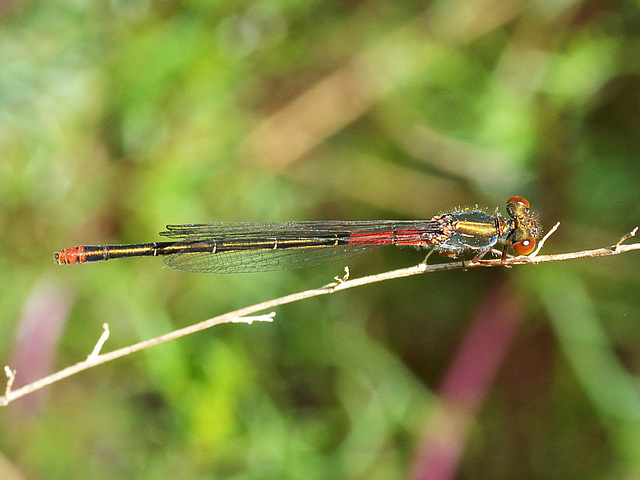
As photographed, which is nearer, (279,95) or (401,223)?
(401,223)

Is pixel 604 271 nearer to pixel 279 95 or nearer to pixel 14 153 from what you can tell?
pixel 279 95

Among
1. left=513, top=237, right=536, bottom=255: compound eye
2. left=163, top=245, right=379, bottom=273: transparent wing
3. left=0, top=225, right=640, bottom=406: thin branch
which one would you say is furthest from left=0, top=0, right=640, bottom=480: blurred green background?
left=0, top=225, right=640, bottom=406: thin branch

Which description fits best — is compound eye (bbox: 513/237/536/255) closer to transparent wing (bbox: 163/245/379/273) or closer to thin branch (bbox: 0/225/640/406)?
thin branch (bbox: 0/225/640/406)

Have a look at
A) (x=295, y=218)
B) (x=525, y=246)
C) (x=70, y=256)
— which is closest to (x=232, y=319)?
(x=70, y=256)

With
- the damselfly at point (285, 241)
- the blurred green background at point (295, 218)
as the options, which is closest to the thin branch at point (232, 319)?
the damselfly at point (285, 241)

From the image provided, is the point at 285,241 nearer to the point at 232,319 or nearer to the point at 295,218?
the point at 295,218

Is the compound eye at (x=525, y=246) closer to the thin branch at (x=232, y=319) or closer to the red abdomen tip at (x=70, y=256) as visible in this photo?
the thin branch at (x=232, y=319)

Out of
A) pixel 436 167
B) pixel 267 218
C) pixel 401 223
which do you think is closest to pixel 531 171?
pixel 436 167
